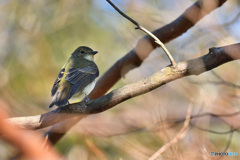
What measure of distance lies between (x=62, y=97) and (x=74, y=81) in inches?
17.6

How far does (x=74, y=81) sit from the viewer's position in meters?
3.88

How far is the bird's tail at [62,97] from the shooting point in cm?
330

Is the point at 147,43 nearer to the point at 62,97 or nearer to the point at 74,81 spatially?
the point at 74,81

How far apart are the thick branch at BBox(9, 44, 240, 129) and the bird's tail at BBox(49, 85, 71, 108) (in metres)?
0.38

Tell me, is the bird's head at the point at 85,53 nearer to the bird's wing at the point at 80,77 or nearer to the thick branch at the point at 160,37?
the bird's wing at the point at 80,77

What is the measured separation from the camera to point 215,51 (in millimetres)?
2398

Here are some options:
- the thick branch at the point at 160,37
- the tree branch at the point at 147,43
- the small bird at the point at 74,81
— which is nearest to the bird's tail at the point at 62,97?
the small bird at the point at 74,81

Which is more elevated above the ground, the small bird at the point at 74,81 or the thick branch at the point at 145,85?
the thick branch at the point at 145,85

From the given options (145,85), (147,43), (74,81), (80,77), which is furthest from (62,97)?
(145,85)

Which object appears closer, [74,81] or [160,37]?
[160,37]

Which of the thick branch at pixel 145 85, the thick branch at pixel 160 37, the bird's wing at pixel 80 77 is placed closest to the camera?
the thick branch at pixel 145 85

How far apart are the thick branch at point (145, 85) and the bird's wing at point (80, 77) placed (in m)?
0.81

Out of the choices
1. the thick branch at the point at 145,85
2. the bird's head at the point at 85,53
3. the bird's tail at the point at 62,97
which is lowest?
the bird's head at the point at 85,53

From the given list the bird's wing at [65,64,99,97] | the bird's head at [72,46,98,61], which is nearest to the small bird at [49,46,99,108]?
the bird's wing at [65,64,99,97]
